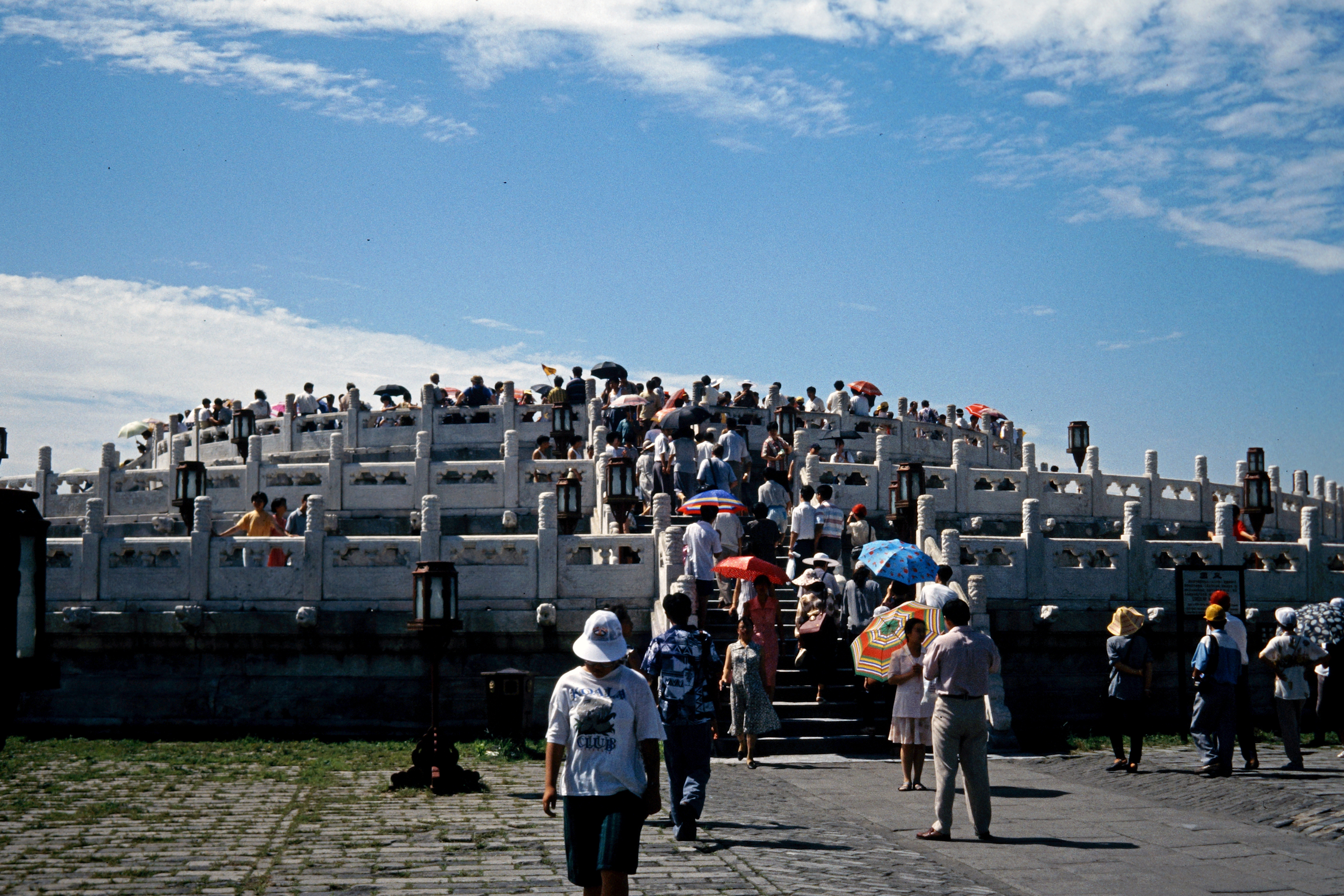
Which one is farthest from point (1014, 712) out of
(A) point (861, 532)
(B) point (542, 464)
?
(B) point (542, 464)

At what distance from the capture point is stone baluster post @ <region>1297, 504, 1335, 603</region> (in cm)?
1920

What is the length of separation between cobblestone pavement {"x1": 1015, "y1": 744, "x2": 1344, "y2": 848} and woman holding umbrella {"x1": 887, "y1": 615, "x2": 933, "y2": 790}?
193 centimetres

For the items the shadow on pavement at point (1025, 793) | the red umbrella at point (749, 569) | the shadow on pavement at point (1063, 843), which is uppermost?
the red umbrella at point (749, 569)

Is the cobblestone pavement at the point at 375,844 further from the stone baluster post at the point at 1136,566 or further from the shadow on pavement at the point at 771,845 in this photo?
the stone baluster post at the point at 1136,566

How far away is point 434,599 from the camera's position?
13062 mm

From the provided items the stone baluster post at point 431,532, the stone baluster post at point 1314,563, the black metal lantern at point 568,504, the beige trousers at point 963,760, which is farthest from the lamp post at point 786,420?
the beige trousers at point 963,760

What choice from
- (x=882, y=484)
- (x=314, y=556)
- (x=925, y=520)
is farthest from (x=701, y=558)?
(x=882, y=484)

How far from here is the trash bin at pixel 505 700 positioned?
591 inches

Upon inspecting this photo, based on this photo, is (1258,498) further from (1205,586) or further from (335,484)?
(335,484)

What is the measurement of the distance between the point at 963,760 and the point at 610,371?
24.8 metres

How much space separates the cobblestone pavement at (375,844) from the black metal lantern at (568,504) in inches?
313

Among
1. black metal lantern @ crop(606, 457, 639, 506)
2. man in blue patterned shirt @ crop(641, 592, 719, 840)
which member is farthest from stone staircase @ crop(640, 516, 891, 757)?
man in blue patterned shirt @ crop(641, 592, 719, 840)

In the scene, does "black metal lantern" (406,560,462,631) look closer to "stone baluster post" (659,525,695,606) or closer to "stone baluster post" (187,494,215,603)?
"stone baluster post" (659,525,695,606)

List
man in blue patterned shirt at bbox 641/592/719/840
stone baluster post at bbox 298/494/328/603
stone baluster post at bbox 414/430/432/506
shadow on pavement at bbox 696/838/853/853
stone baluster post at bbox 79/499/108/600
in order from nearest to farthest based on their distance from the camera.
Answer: shadow on pavement at bbox 696/838/853/853 → man in blue patterned shirt at bbox 641/592/719/840 → stone baluster post at bbox 298/494/328/603 → stone baluster post at bbox 79/499/108/600 → stone baluster post at bbox 414/430/432/506
